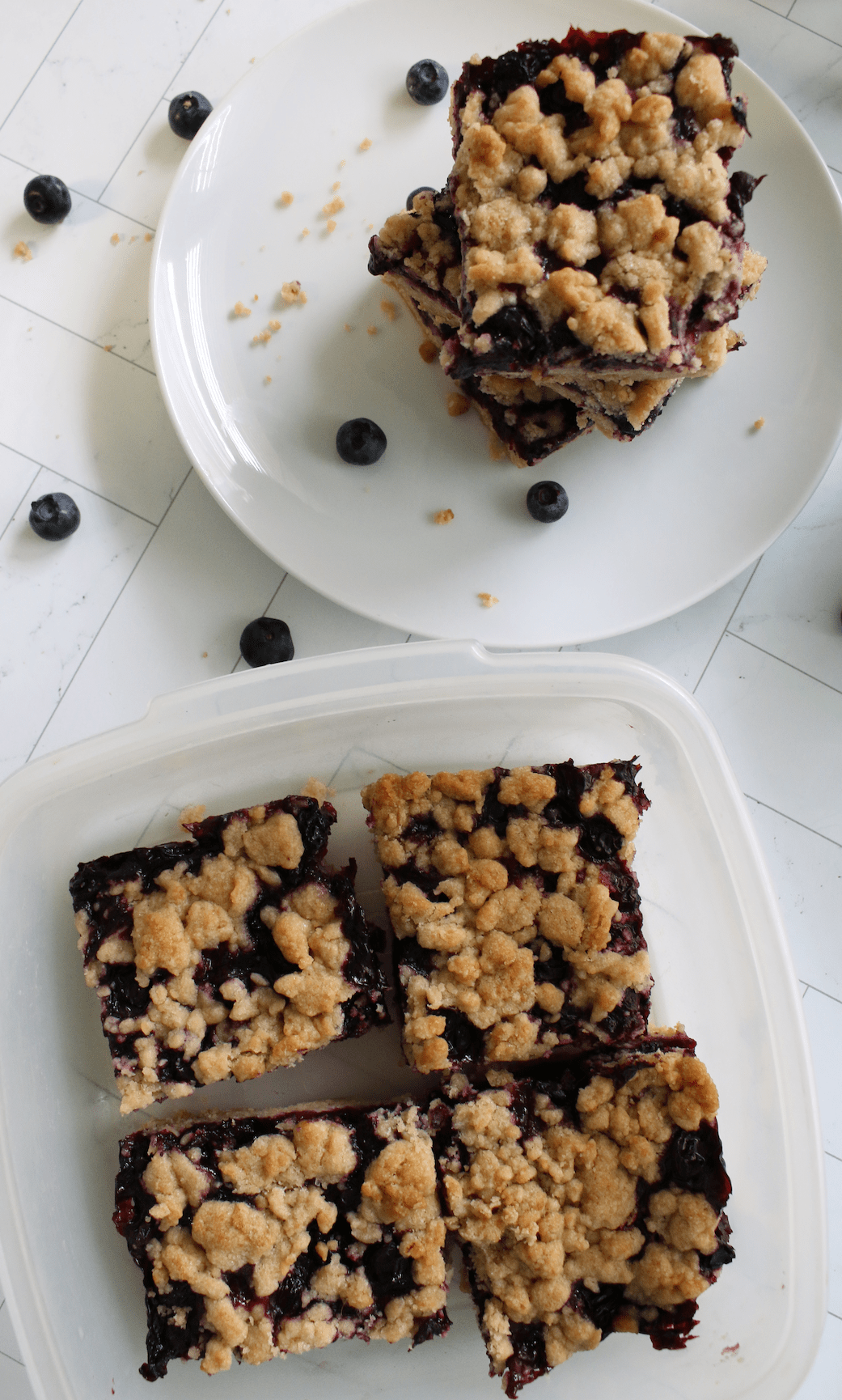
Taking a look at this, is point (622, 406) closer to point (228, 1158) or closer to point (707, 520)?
point (707, 520)

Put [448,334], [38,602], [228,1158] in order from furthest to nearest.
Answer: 1. [38,602]
2. [448,334]
3. [228,1158]

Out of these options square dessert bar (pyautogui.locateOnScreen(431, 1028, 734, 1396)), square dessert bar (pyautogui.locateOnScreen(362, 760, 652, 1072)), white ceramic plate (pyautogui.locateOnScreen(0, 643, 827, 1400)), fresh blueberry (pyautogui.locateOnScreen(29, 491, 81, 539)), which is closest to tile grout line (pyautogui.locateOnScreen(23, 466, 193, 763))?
fresh blueberry (pyautogui.locateOnScreen(29, 491, 81, 539))

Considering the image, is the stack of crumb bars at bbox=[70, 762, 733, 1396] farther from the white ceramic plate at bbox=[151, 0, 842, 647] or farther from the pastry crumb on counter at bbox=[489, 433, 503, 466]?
the pastry crumb on counter at bbox=[489, 433, 503, 466]

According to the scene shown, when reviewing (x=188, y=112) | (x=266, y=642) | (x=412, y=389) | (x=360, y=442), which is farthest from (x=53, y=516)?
(x=188, y=112)

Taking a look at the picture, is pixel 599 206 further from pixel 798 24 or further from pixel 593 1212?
pixel 593 1212

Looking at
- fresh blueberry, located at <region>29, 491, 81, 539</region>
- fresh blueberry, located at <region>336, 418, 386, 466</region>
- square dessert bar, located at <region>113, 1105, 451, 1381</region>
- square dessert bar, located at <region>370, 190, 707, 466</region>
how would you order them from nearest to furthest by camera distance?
square dessert bar, located at <region>113, 1105, 451, 1381</region>
square dessert bar, located at <region>370, 190, 707, 466</region>
fresh blueberry, located at <region>336, 418, 386, 466</region>
fresh blueberry, located at <region>29, 491, 81, 539</region>

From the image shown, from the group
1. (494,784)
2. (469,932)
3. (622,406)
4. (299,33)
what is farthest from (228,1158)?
(299,33)

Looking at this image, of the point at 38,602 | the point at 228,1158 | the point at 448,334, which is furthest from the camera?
the point at 38,602
